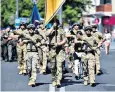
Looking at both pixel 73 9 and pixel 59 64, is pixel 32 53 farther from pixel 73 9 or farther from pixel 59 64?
pixel 73 9

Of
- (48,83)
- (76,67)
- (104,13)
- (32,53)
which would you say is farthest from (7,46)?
(104,13)

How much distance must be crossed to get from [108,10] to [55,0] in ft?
158

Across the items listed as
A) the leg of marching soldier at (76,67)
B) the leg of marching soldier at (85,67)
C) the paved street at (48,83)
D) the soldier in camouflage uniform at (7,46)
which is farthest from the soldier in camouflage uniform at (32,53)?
the soldier in camouflage uniform at (7,46)

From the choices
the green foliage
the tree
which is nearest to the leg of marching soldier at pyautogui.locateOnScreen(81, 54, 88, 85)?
the green foliage

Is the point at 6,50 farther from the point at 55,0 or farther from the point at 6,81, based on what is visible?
the point at 55,0

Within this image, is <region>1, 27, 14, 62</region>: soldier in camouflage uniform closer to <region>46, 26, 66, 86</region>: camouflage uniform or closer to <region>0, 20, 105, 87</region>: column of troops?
<region>0, 20, 105, 87</region>: column of troops

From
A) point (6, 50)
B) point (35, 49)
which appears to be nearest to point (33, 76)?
point (35, 49)

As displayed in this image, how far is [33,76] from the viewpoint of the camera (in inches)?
545

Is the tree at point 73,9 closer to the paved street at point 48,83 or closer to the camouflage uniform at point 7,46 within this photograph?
the camouflage uniform at point 7,46

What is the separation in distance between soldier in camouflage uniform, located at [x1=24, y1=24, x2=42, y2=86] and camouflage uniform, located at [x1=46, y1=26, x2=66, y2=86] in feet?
1.62

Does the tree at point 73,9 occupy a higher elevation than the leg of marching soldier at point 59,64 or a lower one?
higher

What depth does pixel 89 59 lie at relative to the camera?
14.1 m

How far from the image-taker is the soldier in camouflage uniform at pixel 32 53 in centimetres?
1388

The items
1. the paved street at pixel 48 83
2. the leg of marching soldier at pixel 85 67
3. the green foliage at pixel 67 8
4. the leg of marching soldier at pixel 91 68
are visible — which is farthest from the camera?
the green foliage at pixel 67 8
